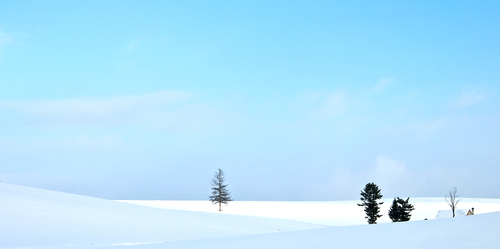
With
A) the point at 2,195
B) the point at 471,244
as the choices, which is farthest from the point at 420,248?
the point at 2,195

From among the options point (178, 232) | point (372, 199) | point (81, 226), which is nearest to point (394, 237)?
point (178, 232)

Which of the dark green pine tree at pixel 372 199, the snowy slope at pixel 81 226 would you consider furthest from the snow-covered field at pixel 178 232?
the dark green pine tree at pixel 372 199

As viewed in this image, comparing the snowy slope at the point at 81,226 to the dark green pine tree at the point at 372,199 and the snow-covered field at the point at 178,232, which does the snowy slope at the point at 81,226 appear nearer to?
the snow-covered field at the point at 178,232

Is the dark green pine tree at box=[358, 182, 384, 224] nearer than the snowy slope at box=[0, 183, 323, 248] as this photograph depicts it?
No

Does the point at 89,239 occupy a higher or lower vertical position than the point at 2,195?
lower

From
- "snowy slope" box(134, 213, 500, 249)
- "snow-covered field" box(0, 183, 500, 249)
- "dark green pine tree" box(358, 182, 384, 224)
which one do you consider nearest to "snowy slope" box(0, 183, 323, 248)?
"snow-covered field" box(0, 183, 500, 249)

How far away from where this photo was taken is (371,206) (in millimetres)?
45312

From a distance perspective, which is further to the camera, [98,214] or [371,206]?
[371,206]

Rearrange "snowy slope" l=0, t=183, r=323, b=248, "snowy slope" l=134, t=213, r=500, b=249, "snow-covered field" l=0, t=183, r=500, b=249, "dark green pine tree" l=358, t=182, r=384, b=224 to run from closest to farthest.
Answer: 1. "snowy slope" l=134, t=213, r=500, b=249
2. "snow-covered field" l=0, t=183, r=500, b=249
3. "snowy slope" l=0, t=183, r=323, b=248
4. "dark green pine tree" l=358, t=182, r=384, b=224

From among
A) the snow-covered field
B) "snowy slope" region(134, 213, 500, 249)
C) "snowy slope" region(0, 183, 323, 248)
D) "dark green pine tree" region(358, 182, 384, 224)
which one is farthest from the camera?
"dark green pine tree" region(358, 182, 384, 224)

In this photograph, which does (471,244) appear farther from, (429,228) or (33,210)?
(33,210)

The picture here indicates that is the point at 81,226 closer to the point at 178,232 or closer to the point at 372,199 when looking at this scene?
the point at 178,232

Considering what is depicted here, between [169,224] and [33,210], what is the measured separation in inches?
272

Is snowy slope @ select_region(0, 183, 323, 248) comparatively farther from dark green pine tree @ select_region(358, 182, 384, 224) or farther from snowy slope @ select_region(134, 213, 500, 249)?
dark green pine tree @ select_region(358, 182, 384, 224)
